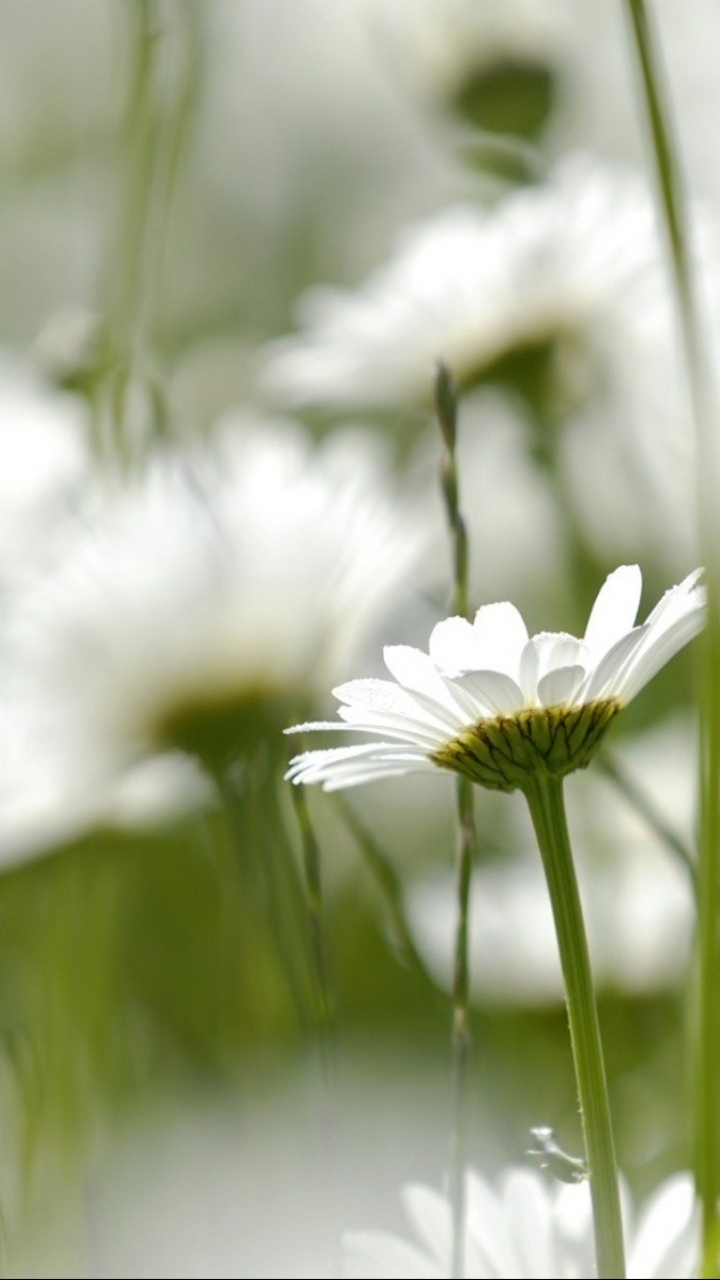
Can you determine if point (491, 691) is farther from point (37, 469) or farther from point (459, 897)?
point (37, 469)

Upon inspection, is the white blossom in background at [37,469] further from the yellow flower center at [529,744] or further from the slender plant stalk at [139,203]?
the yellow flower center at [529,744]

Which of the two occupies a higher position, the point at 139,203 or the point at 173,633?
the point at 139,203

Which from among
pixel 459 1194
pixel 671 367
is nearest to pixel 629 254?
pixel 671 367

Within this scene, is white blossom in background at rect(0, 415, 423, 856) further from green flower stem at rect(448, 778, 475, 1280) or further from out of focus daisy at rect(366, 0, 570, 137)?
out of focus daisy at rect(366, 0, 570, 137)

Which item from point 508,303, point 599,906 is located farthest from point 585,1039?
point 508,303

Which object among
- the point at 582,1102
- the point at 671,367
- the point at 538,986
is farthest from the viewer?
the point at 671,367

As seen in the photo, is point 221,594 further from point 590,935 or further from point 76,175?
point 76,175

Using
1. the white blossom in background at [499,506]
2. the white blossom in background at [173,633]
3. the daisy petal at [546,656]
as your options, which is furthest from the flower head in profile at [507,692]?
the white blossom in background at [499,506]
